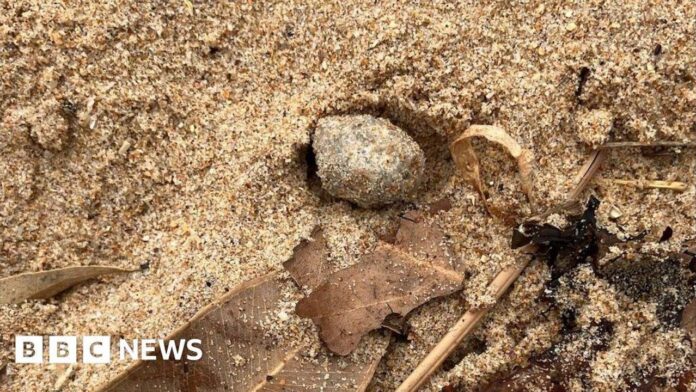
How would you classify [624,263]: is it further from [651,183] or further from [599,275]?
[651,183]

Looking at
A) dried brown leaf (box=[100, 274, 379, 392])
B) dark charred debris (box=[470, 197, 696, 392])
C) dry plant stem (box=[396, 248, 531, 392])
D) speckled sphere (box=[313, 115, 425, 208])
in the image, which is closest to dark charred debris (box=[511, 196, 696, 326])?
dark charred debris (box=[470, 197, 696, 392])

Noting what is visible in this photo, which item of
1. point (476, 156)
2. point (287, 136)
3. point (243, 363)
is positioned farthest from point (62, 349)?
point (476, 156)

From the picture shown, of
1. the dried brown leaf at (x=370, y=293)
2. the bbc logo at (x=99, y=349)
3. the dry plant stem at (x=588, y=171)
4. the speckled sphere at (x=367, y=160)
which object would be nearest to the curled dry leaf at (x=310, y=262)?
the dried brown leaf at (x=370, y=293)

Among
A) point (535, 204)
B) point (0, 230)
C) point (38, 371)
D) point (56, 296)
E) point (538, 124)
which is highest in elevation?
point (538, 124)

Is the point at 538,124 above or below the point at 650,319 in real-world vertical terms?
above

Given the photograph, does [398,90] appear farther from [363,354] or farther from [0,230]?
[0,230]

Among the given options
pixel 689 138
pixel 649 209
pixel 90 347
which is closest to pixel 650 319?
pixel 649 209

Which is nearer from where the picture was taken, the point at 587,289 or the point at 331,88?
the point at 587,289

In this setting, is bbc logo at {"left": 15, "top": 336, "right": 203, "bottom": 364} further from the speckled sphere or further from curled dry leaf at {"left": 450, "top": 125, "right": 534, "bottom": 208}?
curled dry leaf at {"left": 450, "top": 125, "right": 534, "bottom": 208}
